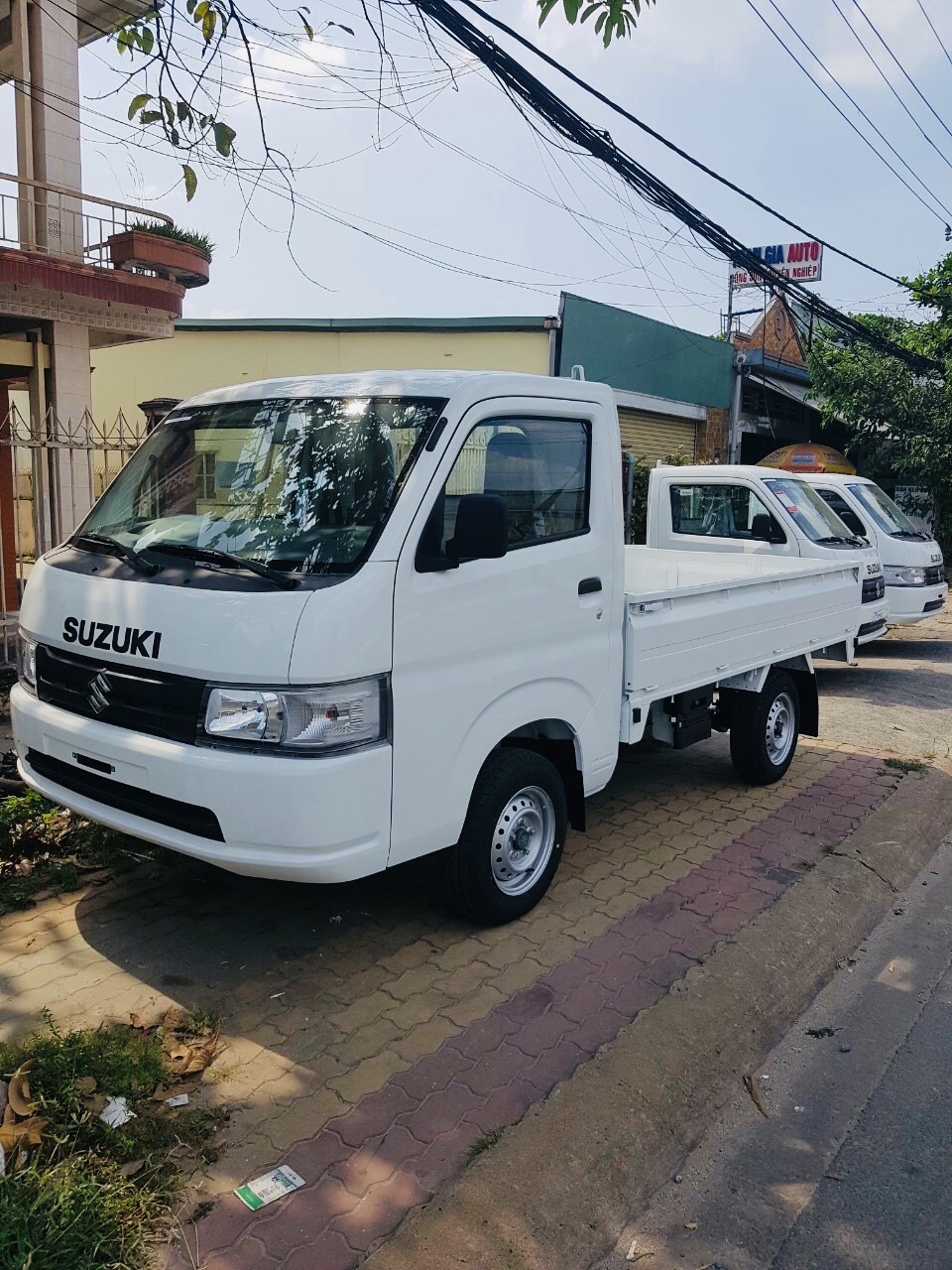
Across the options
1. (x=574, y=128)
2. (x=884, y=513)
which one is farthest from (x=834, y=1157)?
(x=884, y=513)

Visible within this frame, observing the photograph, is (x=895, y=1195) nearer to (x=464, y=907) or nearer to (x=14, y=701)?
(x=464, y=907)

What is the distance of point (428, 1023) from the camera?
3504 mm

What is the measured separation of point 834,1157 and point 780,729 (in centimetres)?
367

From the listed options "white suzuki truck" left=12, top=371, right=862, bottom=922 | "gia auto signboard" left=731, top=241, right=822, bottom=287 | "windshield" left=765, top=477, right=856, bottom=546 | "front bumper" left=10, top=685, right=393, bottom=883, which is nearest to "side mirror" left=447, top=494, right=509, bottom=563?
"white suzuki truck" left=12, top=371, right=862, bottom=922

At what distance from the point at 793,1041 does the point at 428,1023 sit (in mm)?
1399

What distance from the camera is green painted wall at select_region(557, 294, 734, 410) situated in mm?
14430

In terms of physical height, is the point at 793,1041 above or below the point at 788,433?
below

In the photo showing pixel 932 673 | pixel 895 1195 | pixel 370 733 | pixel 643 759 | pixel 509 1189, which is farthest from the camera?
pixel 932 673

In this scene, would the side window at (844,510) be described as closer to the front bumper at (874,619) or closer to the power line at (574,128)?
the front bumper at (874,619)

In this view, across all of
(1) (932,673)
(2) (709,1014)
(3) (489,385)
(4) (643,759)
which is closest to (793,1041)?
(2) (709,1014)

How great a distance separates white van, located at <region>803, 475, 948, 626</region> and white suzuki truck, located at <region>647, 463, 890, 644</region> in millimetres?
943

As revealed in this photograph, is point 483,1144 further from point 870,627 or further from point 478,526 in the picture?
point 870,627

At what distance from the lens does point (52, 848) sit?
15.3 ft

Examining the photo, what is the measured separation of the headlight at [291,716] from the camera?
126 inches
